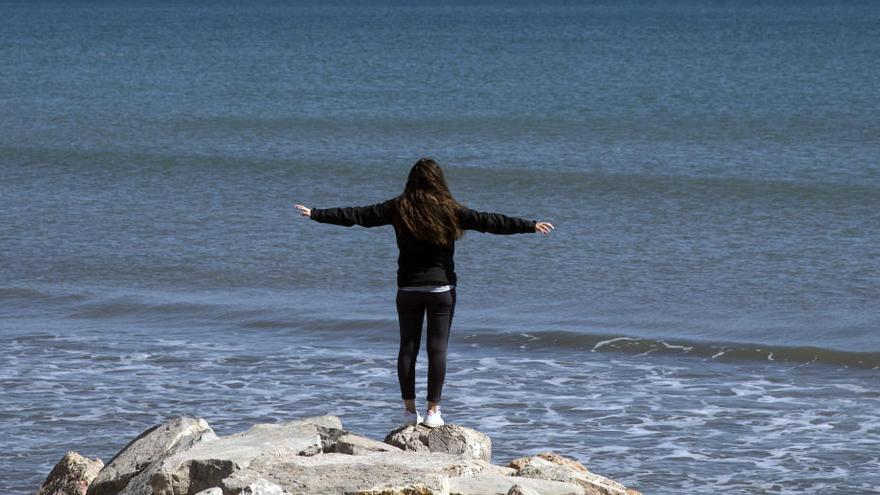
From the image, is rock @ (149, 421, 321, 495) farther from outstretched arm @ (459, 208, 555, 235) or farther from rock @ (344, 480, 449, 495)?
outstretched arm @ (459, 208, 555, 235)

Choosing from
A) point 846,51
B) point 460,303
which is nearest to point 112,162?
point 460,303

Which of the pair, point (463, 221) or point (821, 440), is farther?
point (821, 440)

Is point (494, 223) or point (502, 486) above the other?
point (494, 223)

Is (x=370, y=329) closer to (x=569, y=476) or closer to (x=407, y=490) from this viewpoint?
(x=569, y=476)

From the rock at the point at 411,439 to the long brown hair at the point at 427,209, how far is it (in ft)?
3.50

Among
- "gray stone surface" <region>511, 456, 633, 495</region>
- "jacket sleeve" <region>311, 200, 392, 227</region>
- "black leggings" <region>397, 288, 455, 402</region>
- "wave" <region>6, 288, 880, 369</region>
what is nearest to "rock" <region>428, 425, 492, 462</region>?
"black leggings" <region>397, 288, 455, 402</region>

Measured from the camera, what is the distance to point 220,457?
6.86 metres

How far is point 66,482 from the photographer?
7.73 metres

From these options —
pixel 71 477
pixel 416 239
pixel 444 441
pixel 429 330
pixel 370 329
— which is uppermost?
pixel 416 239

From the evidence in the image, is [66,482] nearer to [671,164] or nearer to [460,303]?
[460,303]

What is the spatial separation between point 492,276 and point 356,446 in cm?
878

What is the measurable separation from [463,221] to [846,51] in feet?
202

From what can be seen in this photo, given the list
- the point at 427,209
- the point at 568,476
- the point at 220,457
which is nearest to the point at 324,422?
the point at 220,457

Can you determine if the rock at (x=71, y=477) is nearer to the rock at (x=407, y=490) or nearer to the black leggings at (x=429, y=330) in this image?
the black leggings at (x=429, y=330)
